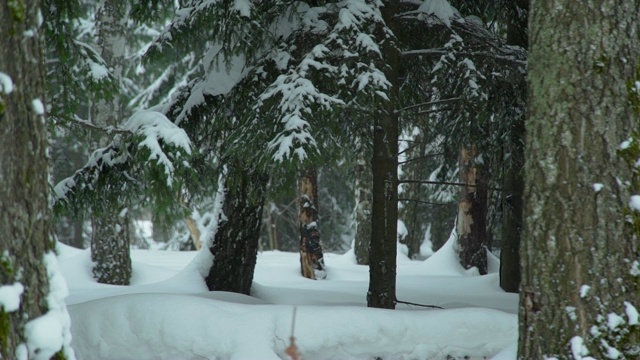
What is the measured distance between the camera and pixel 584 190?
3902mm

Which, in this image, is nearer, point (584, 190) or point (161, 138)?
point (584, 190)

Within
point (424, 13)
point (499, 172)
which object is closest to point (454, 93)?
point (424, 13)

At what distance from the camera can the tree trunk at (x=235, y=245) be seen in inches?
347

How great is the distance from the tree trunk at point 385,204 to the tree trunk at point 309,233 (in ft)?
21.2

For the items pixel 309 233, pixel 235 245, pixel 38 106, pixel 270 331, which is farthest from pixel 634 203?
pixel 309 233

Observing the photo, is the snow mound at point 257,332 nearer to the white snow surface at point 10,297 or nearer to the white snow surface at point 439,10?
the white snow surface at point 10,297

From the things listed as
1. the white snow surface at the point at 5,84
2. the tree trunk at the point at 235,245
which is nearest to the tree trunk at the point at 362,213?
the tree trunk at the point at 235,245

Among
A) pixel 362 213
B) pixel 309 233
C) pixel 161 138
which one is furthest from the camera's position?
Answer: pixel 362 213

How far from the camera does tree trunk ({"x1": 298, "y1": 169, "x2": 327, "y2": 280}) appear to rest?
1358 centimetres

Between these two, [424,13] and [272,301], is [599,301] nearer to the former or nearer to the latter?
[424,13]

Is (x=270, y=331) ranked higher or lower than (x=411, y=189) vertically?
lower

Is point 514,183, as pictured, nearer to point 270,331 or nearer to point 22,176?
point 270,331

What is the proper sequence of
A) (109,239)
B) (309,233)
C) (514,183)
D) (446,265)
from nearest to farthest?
(514,183)
(109,239)
(446,265)
(309,233)

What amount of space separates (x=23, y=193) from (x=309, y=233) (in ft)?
34.8
